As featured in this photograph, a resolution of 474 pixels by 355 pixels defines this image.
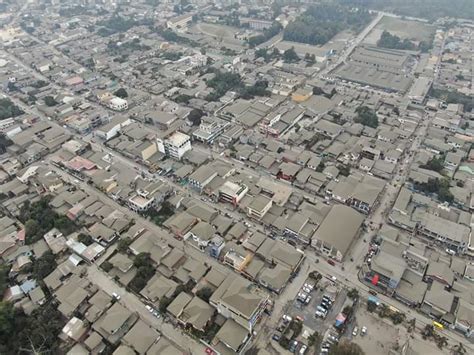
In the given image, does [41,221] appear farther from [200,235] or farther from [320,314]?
[320,314]

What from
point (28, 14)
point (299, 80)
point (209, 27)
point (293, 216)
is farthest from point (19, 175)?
point (28, 14)

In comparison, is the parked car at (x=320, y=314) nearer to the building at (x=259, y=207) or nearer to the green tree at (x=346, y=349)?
the green tree at (x=346, y=349)

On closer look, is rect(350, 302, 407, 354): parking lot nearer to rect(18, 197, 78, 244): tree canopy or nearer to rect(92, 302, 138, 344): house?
rect(92, 302, 138, 344): house

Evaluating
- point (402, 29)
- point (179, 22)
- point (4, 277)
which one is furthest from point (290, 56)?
point (4, 277)

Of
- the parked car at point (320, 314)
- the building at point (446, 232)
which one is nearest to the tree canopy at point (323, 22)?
the building at point (446, 232)

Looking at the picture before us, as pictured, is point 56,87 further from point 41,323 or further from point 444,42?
point 444,42

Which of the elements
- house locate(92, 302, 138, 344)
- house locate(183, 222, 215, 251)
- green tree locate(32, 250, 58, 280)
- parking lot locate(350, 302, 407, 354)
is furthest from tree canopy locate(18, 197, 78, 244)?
parking lot locate(350, 302, 407, 354)
